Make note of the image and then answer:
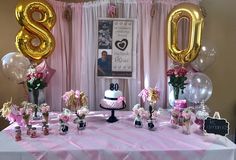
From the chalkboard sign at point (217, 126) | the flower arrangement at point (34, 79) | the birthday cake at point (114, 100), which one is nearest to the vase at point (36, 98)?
the flower arrangement at point (34, 79)

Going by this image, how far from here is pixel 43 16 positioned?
2.15 metres

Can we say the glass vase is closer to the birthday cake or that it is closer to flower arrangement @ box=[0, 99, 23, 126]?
the birthday cake

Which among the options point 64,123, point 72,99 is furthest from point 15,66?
point 64,123

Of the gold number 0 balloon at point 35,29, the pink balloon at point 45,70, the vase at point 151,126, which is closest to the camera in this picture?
the vase at point 151,126

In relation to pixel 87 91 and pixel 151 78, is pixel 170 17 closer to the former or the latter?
pixel 151 78

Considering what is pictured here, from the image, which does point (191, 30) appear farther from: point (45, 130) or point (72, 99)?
point (45, 130)

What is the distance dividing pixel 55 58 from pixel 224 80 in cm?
174

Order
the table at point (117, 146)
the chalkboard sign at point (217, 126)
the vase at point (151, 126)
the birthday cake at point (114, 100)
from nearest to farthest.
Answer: the table at point (117, 146) < the chalkboard sign at point (217, 126) < the vase at point (151, 126) < the birthday cake at point (114, 100)

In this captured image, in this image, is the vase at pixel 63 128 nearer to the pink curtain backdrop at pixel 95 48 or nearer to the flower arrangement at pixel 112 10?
the pink curtain backdrop at pixel 95 48

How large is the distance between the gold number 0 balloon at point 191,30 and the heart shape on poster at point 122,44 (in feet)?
1.33

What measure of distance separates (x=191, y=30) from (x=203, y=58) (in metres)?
0.30

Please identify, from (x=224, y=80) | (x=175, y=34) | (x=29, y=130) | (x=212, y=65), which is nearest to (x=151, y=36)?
(x=175, y=34)

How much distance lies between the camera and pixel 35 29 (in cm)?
209

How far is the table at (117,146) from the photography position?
1.38m
